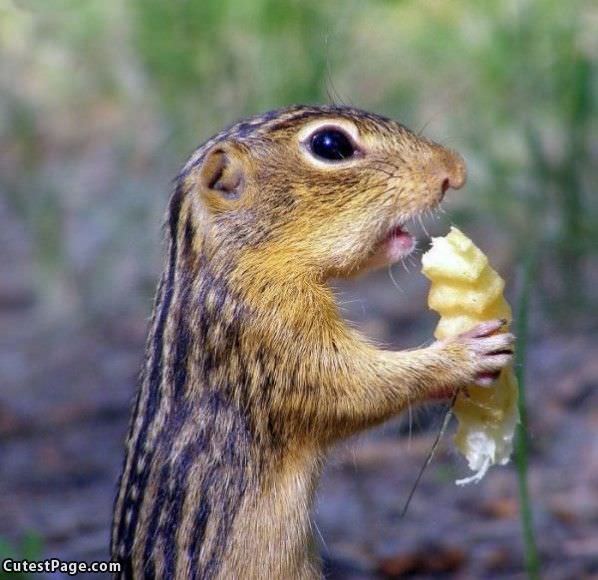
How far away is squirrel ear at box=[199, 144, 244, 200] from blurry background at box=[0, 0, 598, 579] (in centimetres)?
79

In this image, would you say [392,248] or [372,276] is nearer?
[392,248]

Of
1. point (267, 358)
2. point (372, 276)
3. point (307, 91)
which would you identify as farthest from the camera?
point (372, 276)

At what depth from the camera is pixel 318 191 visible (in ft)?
9.82

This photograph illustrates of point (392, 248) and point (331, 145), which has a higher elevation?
point (331, 145)

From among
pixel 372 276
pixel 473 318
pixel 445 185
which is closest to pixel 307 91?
pixel 372 276

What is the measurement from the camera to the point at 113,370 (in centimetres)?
614

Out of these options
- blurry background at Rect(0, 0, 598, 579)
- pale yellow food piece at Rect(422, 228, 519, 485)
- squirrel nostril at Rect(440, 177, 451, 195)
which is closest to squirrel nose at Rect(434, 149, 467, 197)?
squirrel nostril at Rect(440, 177, 451, 195)

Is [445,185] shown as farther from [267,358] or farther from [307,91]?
[307,91]

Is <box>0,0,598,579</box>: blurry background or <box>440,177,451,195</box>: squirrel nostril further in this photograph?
<box>0,0,598,579</box>: blurry background

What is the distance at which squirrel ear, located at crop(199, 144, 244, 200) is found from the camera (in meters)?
2.98

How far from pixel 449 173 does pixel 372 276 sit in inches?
156

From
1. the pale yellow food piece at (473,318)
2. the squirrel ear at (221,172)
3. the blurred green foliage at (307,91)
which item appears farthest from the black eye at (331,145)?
the blurred green foliage at (307,91)

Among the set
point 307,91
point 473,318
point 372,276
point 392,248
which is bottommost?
point 473,318

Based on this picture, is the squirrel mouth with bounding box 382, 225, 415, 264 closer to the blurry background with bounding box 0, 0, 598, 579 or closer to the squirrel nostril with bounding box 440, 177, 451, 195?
the squirrel nostril with bounding box 440, 177, 451, 195
